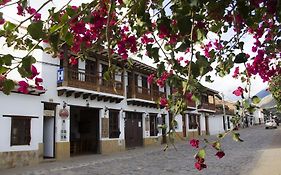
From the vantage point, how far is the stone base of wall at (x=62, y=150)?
16.9 m

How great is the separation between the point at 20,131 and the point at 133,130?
10.3 metres

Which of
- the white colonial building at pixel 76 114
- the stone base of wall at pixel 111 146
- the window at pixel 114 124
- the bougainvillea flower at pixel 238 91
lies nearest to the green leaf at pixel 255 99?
the bougainvillea flower at pixel 238 91

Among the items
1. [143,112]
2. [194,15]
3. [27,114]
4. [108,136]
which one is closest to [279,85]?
[194,15]

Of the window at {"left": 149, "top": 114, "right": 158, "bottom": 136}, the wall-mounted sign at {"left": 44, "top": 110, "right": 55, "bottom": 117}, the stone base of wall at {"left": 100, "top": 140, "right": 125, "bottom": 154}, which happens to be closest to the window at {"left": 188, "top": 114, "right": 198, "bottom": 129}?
the window at {"left": 149, "top": 114, "right": 158, "bottom": 136}

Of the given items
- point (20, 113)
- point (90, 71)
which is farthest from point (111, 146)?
point (20, 113)

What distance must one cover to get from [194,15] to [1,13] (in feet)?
5.54

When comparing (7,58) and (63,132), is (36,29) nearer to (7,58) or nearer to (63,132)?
(7,58)

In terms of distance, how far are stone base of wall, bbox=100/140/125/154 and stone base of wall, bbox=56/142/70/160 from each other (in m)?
3.12

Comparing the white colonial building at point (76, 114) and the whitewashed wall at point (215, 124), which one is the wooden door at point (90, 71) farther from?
the whitewashed wall at point (215, 124)

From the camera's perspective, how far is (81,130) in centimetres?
2144

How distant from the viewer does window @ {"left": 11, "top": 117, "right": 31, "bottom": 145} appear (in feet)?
48.7

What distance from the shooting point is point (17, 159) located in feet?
47.9

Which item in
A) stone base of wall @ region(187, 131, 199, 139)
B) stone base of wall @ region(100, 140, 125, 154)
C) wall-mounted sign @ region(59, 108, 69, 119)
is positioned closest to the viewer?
wall-mounted sign @ region(59, 108, 69, 119)

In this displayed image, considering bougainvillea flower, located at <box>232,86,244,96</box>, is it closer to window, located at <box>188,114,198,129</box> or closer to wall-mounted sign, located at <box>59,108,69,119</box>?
wall-mounted sign, located at <box>59,108,69,119</box>
